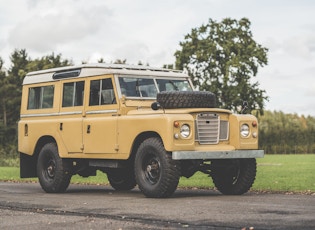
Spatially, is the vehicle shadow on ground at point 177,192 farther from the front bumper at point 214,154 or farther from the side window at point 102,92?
the side window at point 102,92

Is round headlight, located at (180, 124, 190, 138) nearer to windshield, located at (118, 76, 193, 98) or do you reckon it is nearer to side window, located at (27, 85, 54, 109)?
windshield, located at (118, 76, 193, 98)

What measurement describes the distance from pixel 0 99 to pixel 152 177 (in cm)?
5788

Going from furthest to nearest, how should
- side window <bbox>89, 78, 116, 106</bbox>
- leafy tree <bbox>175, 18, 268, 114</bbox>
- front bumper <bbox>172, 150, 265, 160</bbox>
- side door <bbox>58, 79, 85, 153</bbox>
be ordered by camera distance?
leafy tree <bbox>175, 18, 268, 114</bbox>
side door <bbox>58, 79, 85, 153</bbox>
side window <bbox>89, 78, 116, 106</bbox>
front bumper <bbox>172, 150, 265, 160</bbox>

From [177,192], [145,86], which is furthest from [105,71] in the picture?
[177,192]

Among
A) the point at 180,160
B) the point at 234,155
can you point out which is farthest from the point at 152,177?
the point at 234,155

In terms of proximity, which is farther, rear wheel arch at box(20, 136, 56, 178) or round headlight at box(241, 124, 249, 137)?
rear wheel arch at box(20, 136, 56, 178)

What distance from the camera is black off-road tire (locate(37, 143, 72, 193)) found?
48.0ft

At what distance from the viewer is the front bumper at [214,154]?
1195 centimetres

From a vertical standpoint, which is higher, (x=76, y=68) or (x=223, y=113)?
(x=76, y=68)

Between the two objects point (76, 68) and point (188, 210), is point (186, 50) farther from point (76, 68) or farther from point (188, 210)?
point (188, 210)

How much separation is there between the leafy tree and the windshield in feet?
82.3

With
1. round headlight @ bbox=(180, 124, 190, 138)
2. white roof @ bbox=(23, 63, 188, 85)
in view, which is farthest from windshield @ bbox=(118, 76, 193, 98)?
round headlight @ bbox=(180, 124, 190, 138)

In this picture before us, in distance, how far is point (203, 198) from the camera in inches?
485

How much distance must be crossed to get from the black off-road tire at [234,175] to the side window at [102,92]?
2.45 meters
